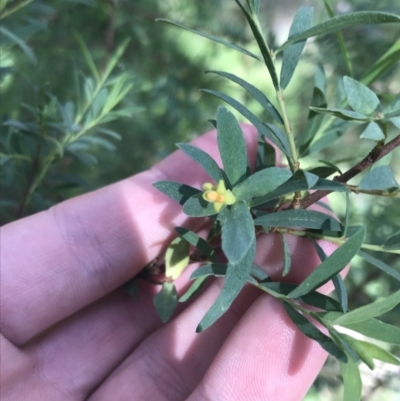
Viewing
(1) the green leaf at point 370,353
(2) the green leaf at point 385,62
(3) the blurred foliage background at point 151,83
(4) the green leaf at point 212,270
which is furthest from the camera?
(3) the blurred foliage background at point 151,83

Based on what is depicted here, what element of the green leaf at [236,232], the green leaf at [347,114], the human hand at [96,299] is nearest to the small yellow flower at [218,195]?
the green leaf at [236,232]

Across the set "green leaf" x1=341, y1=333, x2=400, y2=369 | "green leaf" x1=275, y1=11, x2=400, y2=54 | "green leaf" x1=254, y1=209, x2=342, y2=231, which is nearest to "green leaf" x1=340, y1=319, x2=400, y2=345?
"green leaf" x1=341, y1=333, x2=400, y2=369

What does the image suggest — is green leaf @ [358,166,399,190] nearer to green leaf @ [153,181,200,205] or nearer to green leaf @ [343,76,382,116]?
green leaf @ [343,76,382,116]

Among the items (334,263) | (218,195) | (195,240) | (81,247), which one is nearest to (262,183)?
(218,195)

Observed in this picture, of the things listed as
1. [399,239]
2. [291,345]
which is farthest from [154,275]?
[399,239]

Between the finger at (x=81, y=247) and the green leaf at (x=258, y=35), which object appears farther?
the finger at (x=81, y=247)

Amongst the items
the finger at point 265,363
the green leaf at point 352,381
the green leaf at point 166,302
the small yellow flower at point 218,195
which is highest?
the small yellow flower at point 218,195

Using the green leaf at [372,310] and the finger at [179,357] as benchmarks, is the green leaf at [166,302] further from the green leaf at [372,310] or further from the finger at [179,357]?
the green leaf at [372,310]
